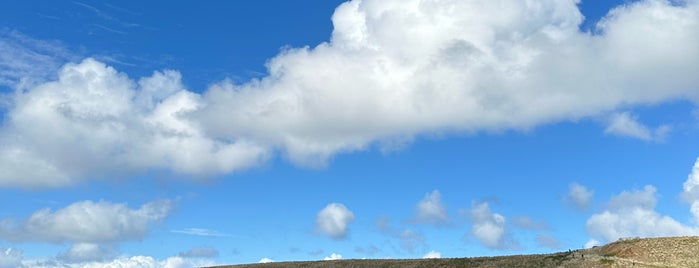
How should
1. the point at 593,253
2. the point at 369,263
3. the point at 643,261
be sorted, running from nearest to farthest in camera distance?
the point at 643,261 < the point at 593,253 < the point at 369,263

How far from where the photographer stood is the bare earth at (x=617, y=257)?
257 ft

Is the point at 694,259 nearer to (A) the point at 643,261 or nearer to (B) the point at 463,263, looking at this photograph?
(A) the point at 643,261

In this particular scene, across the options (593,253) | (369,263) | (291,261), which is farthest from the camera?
(291,261)

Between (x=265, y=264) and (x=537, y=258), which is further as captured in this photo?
(x=265, y=264)

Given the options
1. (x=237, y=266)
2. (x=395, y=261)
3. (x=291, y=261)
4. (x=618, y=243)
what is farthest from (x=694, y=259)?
(x=237, y=266)

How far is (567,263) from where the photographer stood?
8038 cm

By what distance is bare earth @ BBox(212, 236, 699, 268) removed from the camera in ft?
257

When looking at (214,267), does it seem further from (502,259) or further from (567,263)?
(567,263)

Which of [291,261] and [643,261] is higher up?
[291,261]

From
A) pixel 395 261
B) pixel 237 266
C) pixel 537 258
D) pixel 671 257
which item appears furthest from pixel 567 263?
pixel 237 266

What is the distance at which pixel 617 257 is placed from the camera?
264ft

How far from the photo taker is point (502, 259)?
90375 mm

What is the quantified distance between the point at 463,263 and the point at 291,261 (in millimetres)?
30012

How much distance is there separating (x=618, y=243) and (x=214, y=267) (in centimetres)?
6162
